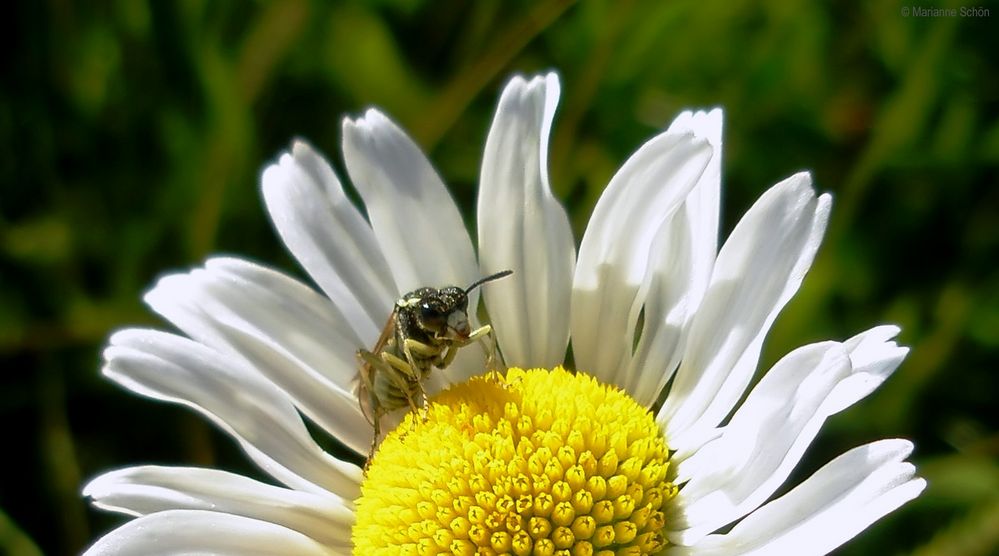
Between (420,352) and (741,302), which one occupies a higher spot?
(420,352)

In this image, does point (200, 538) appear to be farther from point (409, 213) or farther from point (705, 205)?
point (705, 205)

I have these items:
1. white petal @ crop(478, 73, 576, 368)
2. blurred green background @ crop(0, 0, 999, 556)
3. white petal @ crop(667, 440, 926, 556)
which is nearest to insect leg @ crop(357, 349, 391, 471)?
white petal @ crop(478, 73, 576, 368)

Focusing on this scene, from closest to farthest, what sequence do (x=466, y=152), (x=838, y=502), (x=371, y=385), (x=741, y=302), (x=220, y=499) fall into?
(x=838, y=502)
(x=741, y=302)
(x=220, y=499)
(x=371, y=385)
(x=466, y=152)

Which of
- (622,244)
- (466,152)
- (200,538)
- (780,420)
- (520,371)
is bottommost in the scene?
(780,420)

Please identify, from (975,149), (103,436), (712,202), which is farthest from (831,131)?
(103,436)

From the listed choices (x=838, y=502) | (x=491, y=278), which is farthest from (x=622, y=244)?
(x=838, y=502)

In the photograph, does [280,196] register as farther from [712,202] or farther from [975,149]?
[975,149]

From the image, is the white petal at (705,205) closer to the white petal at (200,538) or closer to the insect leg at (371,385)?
the insect leg at (371,385)
